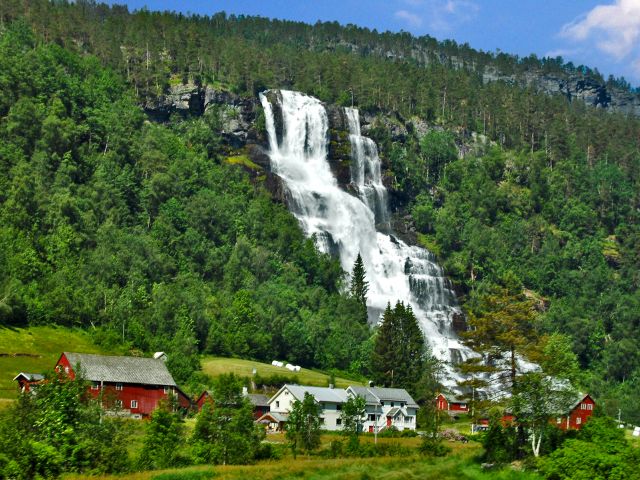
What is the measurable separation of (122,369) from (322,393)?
19274 millimetres

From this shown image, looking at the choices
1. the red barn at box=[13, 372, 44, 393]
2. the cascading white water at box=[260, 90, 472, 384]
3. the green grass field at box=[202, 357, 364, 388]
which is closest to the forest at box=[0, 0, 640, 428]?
the green grass field at box=[202, 357, 364, 388]

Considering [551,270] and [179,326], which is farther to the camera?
[551,270]

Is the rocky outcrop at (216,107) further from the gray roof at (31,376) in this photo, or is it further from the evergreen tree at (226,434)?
the evergreen tree at (226,434)

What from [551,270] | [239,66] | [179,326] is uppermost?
[239,66]

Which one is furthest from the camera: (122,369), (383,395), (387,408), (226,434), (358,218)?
(358,218)

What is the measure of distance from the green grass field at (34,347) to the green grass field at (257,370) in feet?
40.6

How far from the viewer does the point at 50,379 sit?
58156 mm

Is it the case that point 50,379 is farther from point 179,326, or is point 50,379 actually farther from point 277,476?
point 179,326

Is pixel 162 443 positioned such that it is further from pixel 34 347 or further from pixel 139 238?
pixel 139 238

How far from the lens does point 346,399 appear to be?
9812 centimetres

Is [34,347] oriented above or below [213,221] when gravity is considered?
below

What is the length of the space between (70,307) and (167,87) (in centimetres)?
6828

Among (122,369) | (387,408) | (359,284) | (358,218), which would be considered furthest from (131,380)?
(358,218)

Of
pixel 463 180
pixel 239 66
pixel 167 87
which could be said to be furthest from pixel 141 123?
pixel 463 180
